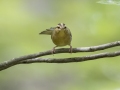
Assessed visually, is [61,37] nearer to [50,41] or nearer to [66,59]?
[66,59]

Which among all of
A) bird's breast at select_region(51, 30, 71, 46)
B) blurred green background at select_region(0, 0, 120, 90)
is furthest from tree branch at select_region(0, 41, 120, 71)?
blurred green background at select_region(0, 0, 120, 90)

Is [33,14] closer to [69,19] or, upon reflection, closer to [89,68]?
[69,19]

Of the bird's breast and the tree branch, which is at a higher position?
the bird's breast

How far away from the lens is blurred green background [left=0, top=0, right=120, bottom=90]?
4.71ft

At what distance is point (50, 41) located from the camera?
1.50 metres

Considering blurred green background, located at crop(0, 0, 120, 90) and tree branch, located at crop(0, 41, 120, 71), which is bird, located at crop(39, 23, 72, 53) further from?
blurred green background, located at crop(0, 0, 120, 90)

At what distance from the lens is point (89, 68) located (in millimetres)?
1479

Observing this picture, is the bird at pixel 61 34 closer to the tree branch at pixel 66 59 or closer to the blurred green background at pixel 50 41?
the tree branch at pixel 66 59

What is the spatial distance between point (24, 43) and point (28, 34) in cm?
5

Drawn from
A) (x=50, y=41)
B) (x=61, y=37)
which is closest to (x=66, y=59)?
(x=61, y=37)

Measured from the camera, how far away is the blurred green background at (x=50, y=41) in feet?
4.71

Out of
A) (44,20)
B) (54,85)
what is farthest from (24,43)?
(54,85)

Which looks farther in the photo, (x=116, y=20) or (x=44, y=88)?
(x=116, y=20)

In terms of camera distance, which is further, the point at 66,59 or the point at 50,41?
the point at 50,41
